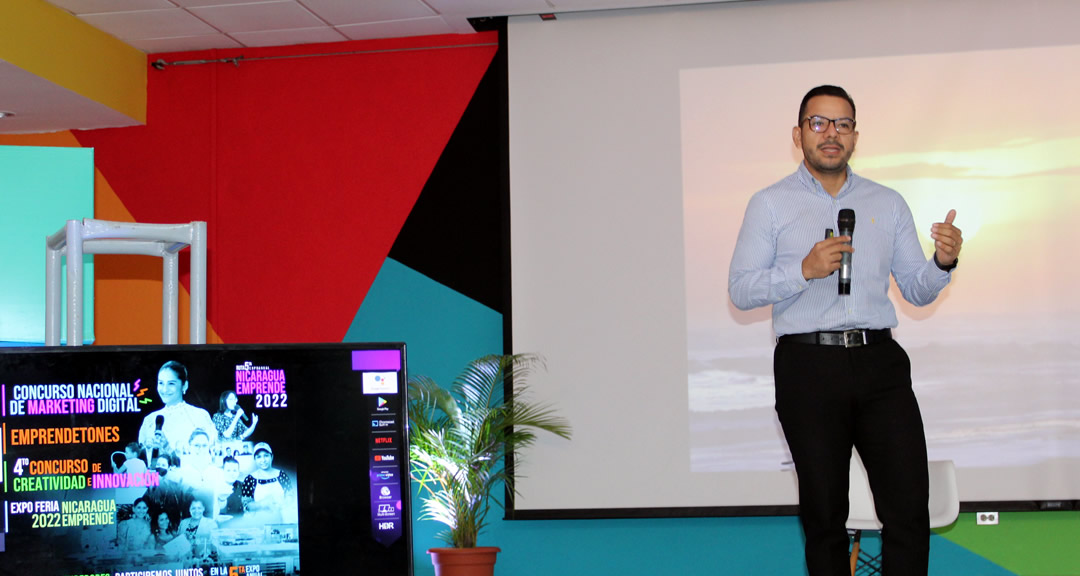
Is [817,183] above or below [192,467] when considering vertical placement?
above

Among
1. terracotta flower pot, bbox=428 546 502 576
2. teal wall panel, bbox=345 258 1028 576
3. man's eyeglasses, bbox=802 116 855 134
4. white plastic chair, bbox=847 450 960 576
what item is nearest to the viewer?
man's eyeglasses, bbox=802 116 855 134

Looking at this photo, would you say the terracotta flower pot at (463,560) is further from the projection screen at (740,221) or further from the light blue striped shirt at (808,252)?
the light blue striped shirt at (808,252)

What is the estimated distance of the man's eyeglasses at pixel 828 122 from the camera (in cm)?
289

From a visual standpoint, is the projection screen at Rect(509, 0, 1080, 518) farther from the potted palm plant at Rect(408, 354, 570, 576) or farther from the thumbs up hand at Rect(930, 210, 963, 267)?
the thumbs up hand at Rect(930, 210, 963, 267)

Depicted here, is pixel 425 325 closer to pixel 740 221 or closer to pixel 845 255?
pixel 740 221

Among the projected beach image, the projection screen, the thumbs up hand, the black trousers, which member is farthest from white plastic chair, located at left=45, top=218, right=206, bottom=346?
the projected beach image

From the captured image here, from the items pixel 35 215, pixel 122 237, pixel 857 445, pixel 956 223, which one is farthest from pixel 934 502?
pixel 35 215

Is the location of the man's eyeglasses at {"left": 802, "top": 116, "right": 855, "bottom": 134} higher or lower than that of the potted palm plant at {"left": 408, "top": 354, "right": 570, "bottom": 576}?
higher

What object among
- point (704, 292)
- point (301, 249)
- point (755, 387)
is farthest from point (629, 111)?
point (301, 249)

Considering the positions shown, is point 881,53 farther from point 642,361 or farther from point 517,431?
point 517,431

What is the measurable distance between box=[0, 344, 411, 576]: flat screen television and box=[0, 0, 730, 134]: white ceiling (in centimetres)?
376

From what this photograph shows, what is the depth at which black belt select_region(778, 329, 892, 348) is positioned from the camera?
2.77 m

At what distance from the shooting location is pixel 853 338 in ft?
9.11

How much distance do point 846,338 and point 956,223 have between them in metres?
2.52
